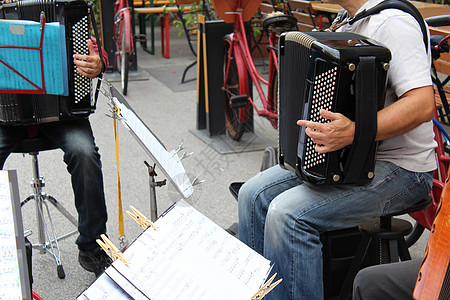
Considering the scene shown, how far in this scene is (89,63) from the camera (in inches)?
101

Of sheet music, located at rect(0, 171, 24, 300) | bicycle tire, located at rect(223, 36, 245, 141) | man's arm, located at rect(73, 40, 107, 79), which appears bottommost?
bicycle tire, located at rect(223, 36, 245, 141)

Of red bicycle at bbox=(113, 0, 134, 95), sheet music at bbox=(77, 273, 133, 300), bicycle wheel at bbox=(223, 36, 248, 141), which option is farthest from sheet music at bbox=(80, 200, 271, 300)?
red bicycle at bbox=(113, 0, 134, 95)

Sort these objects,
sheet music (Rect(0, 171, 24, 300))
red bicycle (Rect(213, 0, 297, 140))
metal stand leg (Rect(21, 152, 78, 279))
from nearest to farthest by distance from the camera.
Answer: sheet music (Rect(0, 171, 24, 300)) → metal stand leg (Rect(21, 152, 78, 279)) → red bicycle (Rect(213, 0, 297, 140))

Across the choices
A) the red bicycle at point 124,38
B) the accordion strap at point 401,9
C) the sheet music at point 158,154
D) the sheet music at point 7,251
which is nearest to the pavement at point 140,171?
the sheet music at point 158,154

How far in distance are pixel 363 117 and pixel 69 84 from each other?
141 centimetres

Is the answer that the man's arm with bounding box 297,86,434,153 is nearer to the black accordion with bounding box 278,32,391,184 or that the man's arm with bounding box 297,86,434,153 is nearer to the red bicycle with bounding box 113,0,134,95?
the black accordion with bounding box 278,32,391,184

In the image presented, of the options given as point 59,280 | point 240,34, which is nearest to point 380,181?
point 59,280

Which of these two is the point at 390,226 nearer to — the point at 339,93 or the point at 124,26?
the point at 339,93

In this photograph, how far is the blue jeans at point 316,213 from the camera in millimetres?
2055

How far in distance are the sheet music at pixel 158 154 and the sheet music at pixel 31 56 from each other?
650 millimetres

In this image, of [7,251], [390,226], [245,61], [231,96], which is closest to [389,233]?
[390,226]

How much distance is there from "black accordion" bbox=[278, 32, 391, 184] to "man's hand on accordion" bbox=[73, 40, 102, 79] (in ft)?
3.15

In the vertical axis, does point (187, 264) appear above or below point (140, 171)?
above

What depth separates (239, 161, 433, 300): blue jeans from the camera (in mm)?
2055
